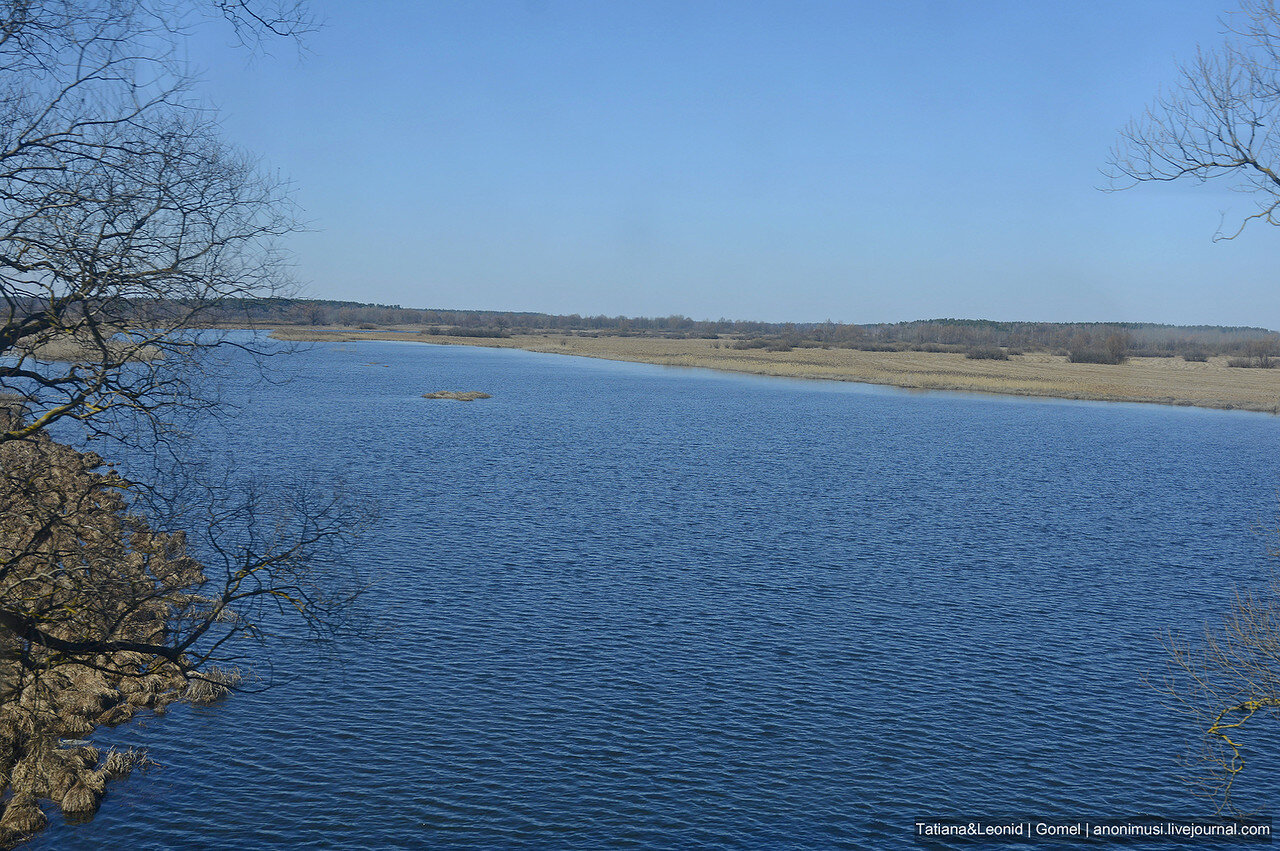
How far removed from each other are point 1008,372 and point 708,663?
355ft

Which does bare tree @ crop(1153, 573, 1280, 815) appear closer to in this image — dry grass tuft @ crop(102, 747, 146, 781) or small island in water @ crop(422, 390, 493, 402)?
dry grass tuft @ crop(102, 747, 146, 781)

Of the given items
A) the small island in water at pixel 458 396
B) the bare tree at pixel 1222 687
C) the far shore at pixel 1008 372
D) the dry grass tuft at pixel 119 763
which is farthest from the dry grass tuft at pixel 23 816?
the far shore at pixel 1008 372

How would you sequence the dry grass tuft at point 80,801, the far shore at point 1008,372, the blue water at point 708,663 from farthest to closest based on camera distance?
1. the far shore at point 1008,372
2. the blue water at point 708,663
3. the dry grass tuft at point 80,801

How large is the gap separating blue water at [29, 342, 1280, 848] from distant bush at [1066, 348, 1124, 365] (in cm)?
10334

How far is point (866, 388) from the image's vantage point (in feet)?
332

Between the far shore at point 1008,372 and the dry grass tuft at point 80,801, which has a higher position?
the far shore at point 1008,372

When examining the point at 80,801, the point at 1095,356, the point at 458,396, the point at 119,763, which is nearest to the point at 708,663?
the point at 119,763

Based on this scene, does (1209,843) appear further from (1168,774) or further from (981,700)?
(981,700)

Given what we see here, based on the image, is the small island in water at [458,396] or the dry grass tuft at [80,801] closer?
the dry grass tuft at [80,801]

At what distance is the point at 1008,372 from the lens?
11906 centimetres

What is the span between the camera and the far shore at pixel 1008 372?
9519 cm

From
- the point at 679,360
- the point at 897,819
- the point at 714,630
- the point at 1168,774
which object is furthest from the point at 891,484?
the point at 679,360

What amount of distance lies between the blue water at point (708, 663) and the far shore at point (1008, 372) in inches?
1883

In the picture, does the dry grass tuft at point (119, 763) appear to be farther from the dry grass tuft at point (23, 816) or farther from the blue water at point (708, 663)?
the dry grass tuft at point (23, 816)
